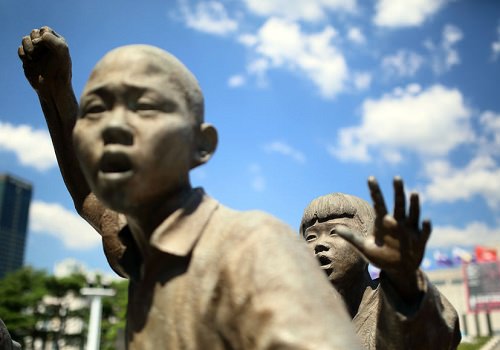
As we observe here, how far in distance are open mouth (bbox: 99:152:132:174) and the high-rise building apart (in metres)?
121

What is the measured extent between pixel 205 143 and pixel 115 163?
1.24ft

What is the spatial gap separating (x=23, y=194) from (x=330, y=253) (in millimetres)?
125928

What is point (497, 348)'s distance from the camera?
99.6ft

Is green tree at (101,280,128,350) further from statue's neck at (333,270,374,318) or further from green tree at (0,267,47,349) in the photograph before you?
statue's neck at (333,270,374,318)

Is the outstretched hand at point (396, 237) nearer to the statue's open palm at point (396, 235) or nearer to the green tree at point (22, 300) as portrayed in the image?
the statue's open palm at point (396, 235)

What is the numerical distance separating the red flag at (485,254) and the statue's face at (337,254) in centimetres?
5528

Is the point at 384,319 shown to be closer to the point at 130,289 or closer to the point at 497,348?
the point at 130,289

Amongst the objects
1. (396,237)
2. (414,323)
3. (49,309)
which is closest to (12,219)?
(49,309)

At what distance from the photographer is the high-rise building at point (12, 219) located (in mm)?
113125

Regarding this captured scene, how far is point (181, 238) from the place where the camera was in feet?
5.66

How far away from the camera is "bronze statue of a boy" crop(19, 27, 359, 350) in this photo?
1.47 m

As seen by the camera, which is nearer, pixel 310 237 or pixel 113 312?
pixel 310 237

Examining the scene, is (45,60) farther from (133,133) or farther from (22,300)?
(22,300)

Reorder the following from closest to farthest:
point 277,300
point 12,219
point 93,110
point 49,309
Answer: point 277,300, point 93,110, point 49,309, point 12,219
